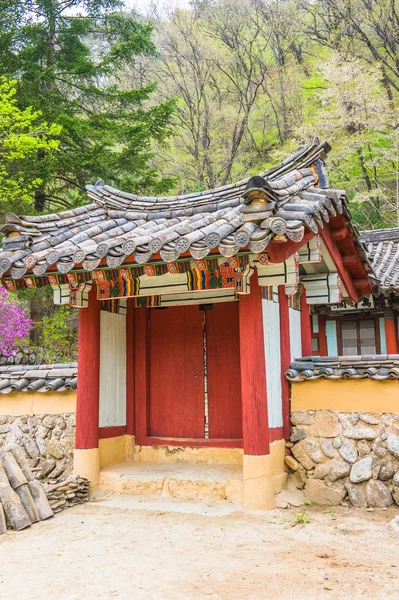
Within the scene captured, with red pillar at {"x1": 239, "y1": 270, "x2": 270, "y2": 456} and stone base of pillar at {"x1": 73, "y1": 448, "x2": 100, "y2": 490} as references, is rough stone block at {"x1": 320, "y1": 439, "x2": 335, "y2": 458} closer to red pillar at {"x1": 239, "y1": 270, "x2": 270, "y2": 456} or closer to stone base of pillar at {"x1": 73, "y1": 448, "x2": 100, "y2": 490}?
red pillar at {"x1": 239, "y1": 270, "x2": 270, "y2": 456}

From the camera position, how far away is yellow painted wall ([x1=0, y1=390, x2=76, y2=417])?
7.43 meters

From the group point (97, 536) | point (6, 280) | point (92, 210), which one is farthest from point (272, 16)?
point (97, 536)

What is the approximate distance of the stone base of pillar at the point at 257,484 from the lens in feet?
19.2

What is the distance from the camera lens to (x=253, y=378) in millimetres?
5961

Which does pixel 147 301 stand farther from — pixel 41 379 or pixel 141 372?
pixel 41 379

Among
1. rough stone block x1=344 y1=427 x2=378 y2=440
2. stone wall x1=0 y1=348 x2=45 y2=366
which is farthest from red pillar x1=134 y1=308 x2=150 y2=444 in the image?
stone wall x1=0 y1=348 x2=45 y2=366

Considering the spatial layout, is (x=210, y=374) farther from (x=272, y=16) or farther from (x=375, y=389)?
(x=272, y=16)

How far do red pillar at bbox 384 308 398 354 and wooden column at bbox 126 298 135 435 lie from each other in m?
8.06

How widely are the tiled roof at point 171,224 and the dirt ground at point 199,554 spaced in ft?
8.91

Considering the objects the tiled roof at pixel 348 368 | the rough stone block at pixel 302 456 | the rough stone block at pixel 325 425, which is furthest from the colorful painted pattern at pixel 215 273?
the rough stone block at pixel 302 456

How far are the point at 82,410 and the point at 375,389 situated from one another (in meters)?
3.73

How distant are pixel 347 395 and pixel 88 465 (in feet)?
11.3

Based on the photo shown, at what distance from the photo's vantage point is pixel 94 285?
6.97 m

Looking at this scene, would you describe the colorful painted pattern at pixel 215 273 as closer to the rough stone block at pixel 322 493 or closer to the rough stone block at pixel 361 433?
the rough stone block at pixel 361 433
